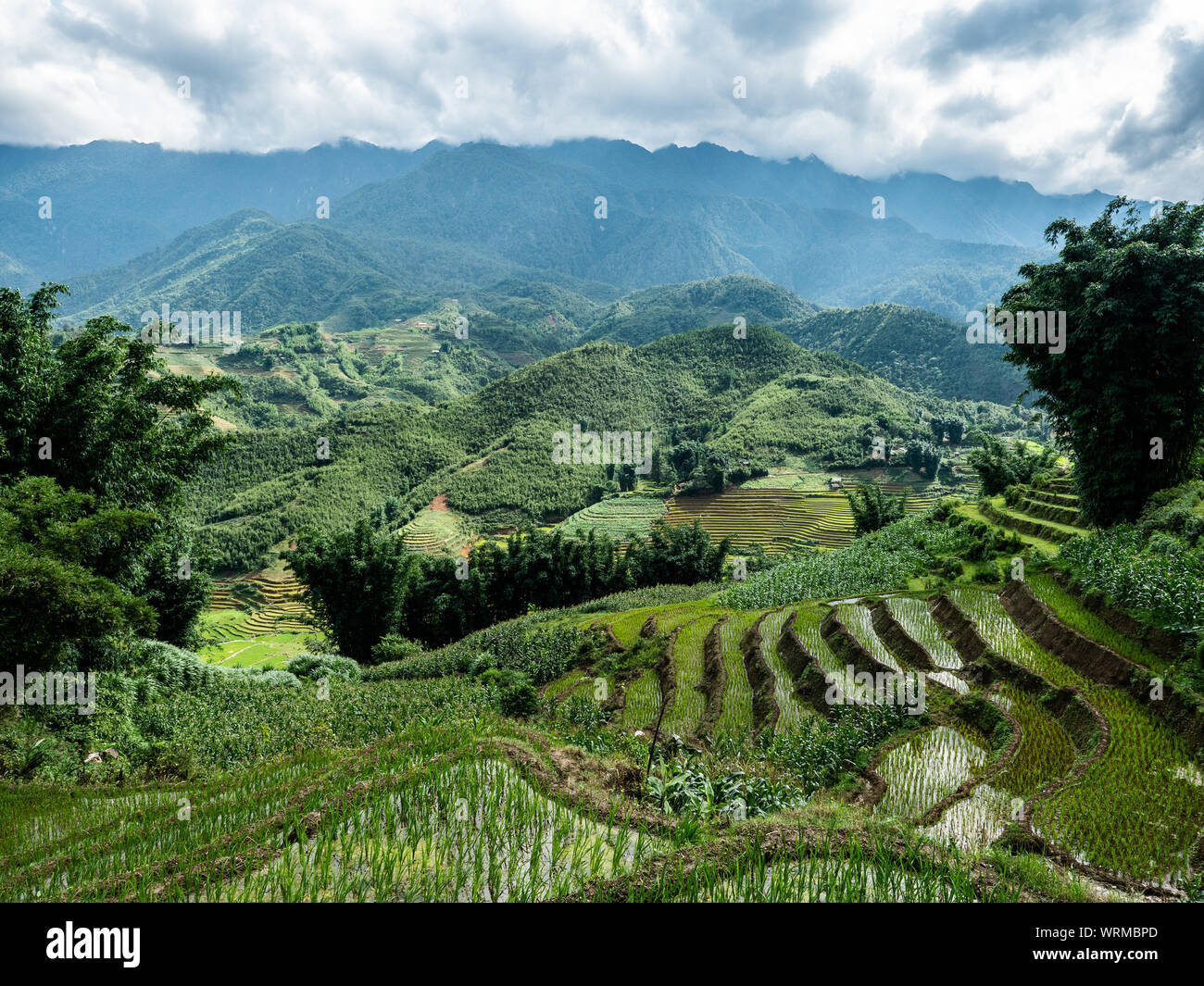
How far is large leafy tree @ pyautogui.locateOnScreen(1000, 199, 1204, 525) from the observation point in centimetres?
1495

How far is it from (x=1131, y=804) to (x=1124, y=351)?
14072 mm

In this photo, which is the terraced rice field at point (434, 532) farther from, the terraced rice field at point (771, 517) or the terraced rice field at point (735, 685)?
the terraced rice field at point (735, 685)

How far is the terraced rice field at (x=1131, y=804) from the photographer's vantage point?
5668 mm

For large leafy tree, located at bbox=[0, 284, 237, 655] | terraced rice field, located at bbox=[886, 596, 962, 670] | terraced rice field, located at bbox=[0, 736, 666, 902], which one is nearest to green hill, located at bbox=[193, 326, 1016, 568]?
large leafy tree, located at bbox=[0, 284, 237, 655]

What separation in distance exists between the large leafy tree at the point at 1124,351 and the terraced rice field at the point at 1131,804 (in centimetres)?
1080

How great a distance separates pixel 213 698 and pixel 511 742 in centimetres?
1172

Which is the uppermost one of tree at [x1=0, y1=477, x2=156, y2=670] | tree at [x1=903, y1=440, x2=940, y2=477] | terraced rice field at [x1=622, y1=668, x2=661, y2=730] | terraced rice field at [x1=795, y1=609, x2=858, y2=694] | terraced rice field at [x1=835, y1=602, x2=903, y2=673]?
tree at [x1=903, y1=440, x2=940, y2=477]

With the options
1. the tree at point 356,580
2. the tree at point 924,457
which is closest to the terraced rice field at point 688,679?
the tree at point 356,580

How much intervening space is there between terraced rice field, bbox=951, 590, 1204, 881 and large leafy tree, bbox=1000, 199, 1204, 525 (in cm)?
1080

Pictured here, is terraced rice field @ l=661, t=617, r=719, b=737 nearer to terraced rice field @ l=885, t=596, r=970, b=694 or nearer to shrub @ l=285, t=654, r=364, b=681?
terraced rice field @ l=885, t=596, r=970, b=694

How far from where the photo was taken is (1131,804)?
21.2 ft

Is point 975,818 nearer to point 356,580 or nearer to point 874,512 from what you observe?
point 356,580
